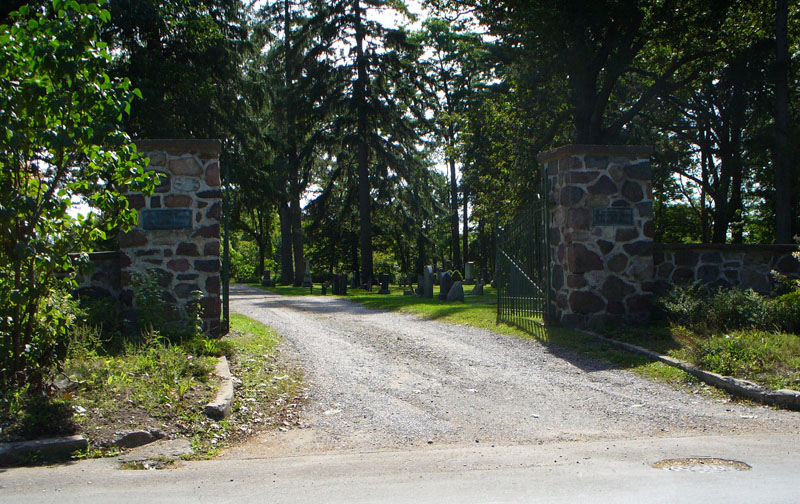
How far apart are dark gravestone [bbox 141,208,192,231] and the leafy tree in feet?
11.2

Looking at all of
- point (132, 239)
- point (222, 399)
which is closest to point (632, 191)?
point (222, 399)

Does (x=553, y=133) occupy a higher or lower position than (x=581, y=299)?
higher

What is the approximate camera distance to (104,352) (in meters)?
7.66

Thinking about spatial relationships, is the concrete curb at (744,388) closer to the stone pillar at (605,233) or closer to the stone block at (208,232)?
the stone pillar at (605,233)

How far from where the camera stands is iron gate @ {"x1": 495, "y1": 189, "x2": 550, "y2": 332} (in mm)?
11562

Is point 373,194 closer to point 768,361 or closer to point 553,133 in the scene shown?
point 553,133

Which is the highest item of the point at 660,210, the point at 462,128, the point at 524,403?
the point at 462,128

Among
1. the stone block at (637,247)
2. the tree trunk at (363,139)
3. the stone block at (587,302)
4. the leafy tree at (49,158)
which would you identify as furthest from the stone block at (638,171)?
the tree trunk at (363,139)

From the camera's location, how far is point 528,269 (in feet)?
40.0

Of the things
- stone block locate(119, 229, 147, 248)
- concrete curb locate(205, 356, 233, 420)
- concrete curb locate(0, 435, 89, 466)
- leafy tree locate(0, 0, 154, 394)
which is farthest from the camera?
stone block locate(119, 229, 147, 248)

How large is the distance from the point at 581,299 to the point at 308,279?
78.0 feet

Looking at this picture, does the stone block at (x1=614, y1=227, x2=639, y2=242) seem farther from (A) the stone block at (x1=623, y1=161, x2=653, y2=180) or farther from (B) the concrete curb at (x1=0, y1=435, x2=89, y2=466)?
(B) the concrete curb at (x1=0, y1=435, x2=89, y2=466)

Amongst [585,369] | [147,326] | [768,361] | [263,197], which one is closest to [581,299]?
[585,369]

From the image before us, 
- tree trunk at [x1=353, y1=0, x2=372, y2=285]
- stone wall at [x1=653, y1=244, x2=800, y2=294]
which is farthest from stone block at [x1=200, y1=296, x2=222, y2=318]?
tree trunk at [x1=353, y1=0, x2=372, y2=285]
